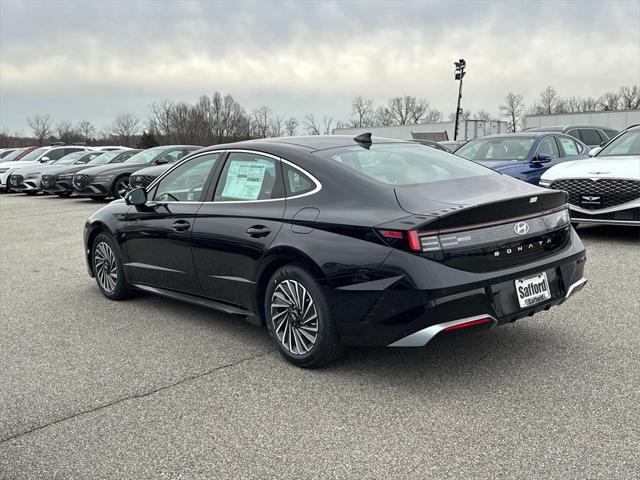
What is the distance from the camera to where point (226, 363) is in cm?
431

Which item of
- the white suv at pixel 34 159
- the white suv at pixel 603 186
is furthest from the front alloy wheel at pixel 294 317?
the white suv at pixel 34 159

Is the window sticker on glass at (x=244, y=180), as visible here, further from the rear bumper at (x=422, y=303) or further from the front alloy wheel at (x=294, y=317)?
the rear bumper at (x=422, y=303)

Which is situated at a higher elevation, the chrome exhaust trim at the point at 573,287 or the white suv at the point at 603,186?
the white suv at the point at 603,186

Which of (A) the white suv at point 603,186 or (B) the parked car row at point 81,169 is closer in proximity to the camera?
(A) the white suv at point 603,186

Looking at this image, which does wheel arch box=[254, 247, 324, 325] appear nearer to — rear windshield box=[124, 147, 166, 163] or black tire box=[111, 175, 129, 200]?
black tire box=[111, 175, 129, 200]

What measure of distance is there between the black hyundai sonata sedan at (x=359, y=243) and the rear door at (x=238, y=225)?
0.01 metres

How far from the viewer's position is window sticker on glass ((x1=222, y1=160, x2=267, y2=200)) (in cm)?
460

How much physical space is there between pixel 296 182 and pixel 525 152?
7.67 meters

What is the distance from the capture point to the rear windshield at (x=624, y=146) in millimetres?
9125

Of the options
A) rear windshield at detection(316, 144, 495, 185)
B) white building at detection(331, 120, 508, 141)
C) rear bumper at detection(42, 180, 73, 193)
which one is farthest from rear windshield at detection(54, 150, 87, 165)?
white building at detection(331, 120, 508, 141)

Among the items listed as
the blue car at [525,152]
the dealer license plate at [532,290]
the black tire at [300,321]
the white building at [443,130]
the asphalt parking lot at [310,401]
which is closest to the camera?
the asphalt parking lot at [310,401]

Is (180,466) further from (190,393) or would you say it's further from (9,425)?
(9,425)

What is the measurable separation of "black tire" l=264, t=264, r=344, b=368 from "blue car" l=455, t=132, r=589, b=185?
277 inches

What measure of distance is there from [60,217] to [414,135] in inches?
1907
